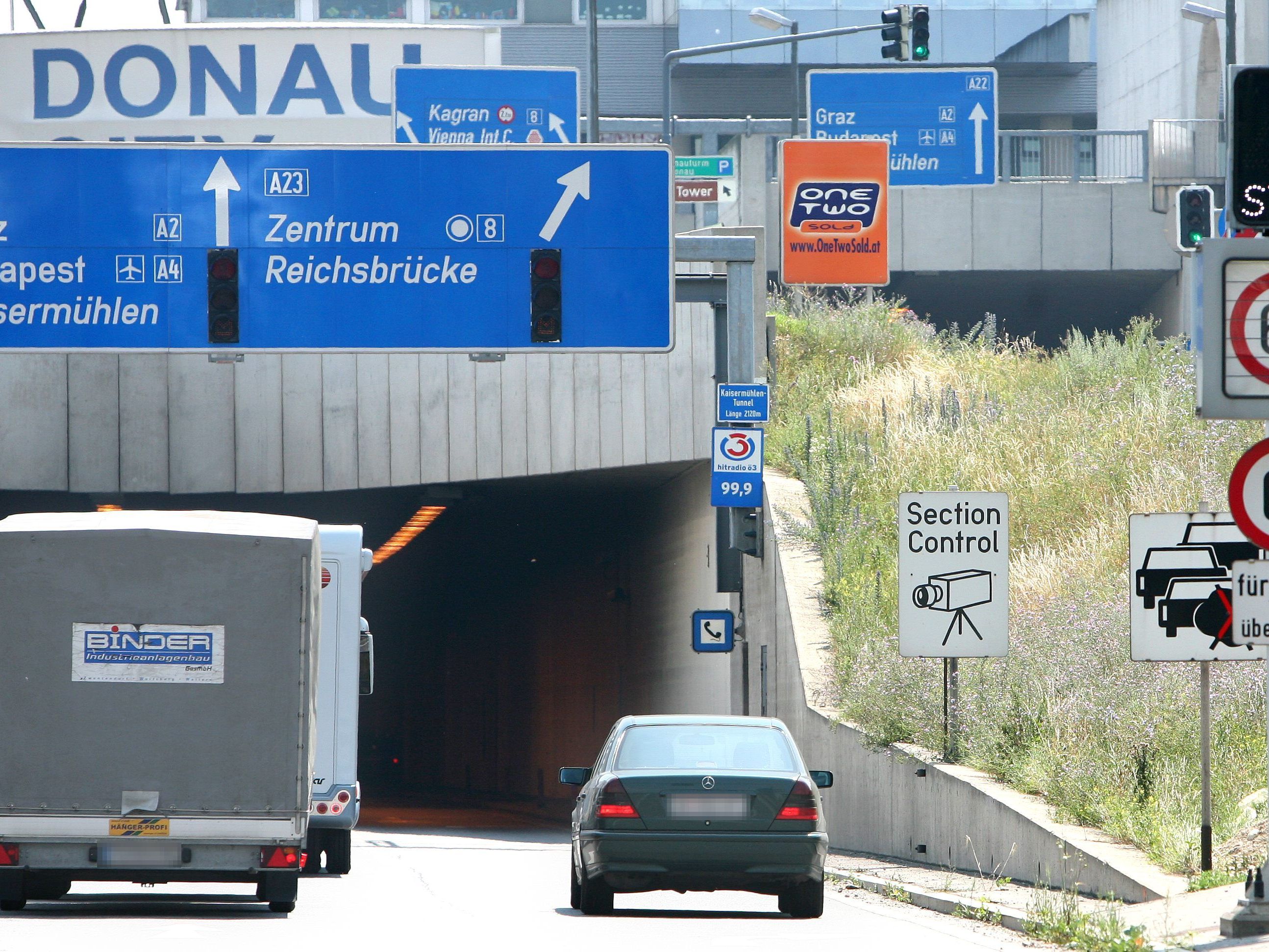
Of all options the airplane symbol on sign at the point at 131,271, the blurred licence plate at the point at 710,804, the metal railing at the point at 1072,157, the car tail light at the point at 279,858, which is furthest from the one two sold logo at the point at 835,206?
the car tail light at the point at 279,858

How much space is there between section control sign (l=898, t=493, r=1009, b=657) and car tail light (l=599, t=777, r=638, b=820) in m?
3.99

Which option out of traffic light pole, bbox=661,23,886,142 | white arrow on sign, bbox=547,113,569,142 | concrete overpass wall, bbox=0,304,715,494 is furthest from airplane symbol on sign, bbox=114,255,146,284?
white arrow on sign, bbox=547,113,569,142

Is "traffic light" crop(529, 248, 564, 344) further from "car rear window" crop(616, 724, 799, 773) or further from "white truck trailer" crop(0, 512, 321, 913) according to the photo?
"white truck trailer" crop(0, 512, 321, 913)

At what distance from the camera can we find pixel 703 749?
1354cm

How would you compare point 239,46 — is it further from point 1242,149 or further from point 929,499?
point 1242,149

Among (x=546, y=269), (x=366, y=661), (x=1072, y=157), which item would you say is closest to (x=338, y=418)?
(x=546, y=269)

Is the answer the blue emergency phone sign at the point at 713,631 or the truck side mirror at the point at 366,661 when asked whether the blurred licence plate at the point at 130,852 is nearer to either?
the truck side mirror at the point at 366,661

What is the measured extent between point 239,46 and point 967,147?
15018mm

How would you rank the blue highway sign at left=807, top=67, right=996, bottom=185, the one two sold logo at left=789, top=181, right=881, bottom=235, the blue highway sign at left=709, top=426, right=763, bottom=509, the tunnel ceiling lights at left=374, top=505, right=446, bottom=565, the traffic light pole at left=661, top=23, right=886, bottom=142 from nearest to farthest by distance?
the blue highway sign at left=709, top=426, right=763, bottom=509
the one two sold logo at left=789, top=181, right=881, bottom=235
the traffic light pole at left=661, top=23, right=886, bottom=142
the tunnel ceiling lights at left=374, top=505, right=446, bottom=565
the blue highway sign at left=807, top=67, right=996, bottom=185

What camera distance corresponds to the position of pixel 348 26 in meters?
40.7

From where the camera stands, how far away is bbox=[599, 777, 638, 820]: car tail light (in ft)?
42.3

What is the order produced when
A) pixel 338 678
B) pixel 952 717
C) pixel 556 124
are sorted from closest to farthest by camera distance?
pixel 952 717 < pixel 338 678 < pixel 556 124

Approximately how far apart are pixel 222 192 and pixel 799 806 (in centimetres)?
1012

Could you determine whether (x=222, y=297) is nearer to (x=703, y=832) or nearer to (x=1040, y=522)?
(x=703, y=832)
